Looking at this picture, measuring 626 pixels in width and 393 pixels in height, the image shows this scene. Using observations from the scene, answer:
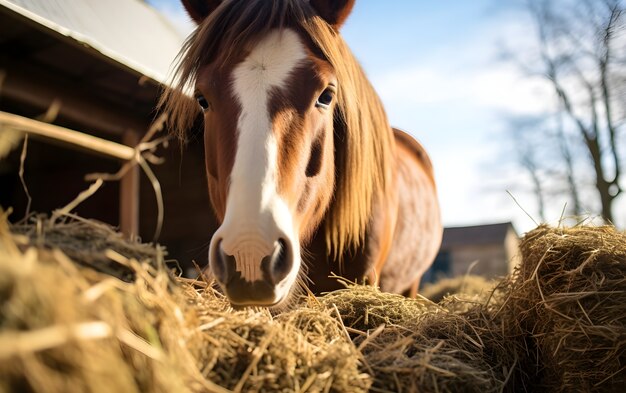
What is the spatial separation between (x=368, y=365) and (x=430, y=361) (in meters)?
0.24

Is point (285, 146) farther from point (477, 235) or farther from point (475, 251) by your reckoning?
point (477, 235)

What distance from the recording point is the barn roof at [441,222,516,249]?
19375 mm

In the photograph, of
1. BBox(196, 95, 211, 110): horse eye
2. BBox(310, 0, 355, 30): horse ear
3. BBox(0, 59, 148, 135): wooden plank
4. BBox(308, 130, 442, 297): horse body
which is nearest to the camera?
BBox(196, 95, 211, 110): horse eye

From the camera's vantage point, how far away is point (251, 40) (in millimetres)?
2115

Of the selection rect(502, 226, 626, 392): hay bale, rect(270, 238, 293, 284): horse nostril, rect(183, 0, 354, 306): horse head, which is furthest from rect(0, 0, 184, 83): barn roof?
rect(502, 226, 626, 392): hay bale

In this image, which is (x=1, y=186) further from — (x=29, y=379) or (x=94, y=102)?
(x=29, y=379)

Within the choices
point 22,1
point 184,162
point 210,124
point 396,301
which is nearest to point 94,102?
point 22,1

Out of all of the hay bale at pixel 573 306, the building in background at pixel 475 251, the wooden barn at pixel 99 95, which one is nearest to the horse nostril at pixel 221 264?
the wooden barn at pixel 99 95

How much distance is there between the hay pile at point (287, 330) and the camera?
2.25 ft

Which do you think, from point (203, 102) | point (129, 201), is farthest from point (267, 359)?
point (129, 201)

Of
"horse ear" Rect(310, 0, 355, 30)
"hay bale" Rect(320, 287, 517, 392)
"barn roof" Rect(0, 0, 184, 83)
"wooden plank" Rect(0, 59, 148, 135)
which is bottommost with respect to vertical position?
"hay bale" Rect(320, 287, 517, 392)

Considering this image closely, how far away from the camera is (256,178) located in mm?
1579

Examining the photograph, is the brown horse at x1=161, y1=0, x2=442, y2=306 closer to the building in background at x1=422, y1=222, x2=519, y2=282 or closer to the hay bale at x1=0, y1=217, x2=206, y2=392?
the hay bale at x1=0, y1=217, x2=206, y2=392

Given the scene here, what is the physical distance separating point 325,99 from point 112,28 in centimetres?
365
